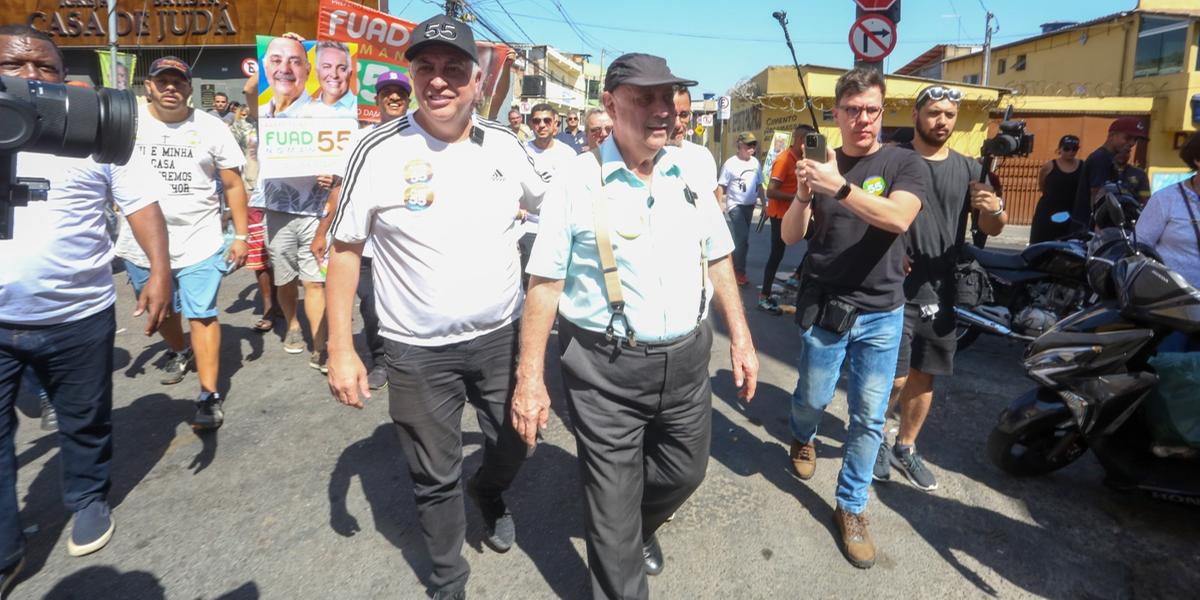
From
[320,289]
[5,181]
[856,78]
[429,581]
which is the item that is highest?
[856,78]

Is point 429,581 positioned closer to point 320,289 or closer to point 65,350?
point 65,350

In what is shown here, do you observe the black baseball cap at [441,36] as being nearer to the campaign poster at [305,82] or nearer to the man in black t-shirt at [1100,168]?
the campaign poster at [305,82]

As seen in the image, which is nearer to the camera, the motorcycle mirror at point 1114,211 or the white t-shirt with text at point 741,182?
the motorcycle mirror at point 1114,211

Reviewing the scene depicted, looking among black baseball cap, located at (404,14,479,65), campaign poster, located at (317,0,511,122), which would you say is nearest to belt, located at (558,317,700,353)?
black baseball cap, located at (404,14,479,65)

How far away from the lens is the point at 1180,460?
9.86ft

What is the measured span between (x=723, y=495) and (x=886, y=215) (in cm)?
155

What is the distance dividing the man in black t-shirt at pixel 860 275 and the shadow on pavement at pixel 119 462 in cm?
288

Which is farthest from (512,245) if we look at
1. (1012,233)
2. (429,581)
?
(1012,233)

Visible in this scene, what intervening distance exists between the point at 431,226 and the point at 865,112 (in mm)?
1824

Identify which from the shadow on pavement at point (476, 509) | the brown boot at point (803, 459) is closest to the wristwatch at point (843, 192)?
the brown boot at point (803, 459)

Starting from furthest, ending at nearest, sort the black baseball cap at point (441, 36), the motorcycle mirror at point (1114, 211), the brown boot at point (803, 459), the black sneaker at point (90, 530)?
the brown boot at point (803, 459), the motorcycle mirror at point (1114, 211), the black sneaker at point (90, 530), the black baseball cap at point (441, 36)

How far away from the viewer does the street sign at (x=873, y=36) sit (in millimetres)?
6828

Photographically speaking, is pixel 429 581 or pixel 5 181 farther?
pixel 429 581

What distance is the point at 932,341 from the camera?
136 inches
